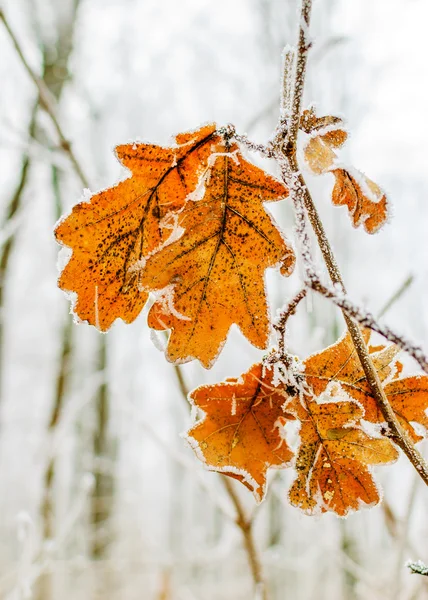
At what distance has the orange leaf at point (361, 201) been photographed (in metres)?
0.31

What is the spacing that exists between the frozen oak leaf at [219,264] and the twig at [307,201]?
3 centimetres

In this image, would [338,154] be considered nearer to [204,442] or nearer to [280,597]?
[204,442]

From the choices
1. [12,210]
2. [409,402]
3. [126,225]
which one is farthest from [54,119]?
[12,210]

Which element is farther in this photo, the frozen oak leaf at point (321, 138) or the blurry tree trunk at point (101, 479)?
the blurry tree trunk at point (101, 479)

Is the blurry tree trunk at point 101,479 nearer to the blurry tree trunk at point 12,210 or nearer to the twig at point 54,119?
the blurry tree trunk at point 12,210

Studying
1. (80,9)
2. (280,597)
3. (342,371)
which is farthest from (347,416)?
(280,597)

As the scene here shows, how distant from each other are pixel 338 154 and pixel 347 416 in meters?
0.17

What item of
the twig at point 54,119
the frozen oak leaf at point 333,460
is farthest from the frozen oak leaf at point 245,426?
the twig at point 54,119

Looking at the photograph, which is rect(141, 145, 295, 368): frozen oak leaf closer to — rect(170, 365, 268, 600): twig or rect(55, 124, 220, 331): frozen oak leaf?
rect(55, 124, 220, 331): frozen oak leaf

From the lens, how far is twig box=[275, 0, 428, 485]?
10.0 inches

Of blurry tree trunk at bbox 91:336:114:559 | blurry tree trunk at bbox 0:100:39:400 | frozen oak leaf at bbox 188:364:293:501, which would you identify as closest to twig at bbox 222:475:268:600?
frozen oak leaf at bbox 188:364:293:501

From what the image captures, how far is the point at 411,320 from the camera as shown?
1680 mm

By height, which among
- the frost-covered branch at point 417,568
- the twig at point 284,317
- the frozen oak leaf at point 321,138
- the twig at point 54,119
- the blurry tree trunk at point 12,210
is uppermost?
the blurry tree trunk at point 12,210

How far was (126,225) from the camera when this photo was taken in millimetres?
306
